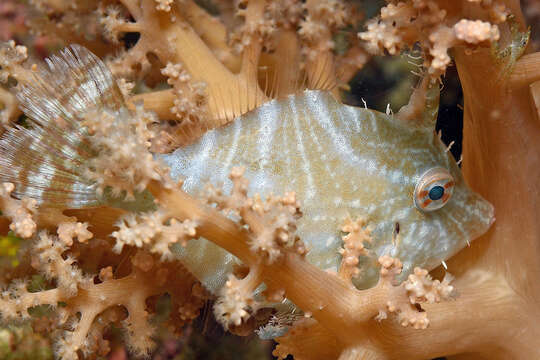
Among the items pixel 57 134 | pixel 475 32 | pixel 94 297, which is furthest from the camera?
pixel 94 297

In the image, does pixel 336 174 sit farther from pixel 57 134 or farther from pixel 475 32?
pixel 57 134

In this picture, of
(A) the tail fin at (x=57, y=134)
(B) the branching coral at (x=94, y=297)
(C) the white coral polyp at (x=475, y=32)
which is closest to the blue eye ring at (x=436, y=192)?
(C) the white coral polyp at (x=475, y=32)

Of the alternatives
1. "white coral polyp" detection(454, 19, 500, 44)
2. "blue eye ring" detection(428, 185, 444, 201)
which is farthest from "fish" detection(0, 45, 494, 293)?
"white coral polyp" detection(454, 19, 500, 44)

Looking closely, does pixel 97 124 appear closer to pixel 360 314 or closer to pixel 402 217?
pixel 360 314

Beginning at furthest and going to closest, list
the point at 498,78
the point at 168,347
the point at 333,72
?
the point at 168,347, the point at 333,72, the point at 498,78

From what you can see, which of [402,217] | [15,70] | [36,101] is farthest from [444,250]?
[15,70]

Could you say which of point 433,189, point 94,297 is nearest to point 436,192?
point 433,189

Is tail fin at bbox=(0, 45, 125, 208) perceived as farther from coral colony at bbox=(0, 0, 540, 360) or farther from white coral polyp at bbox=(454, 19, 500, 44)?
white coral polyp at bbox=(454, 19, 500, 44)
